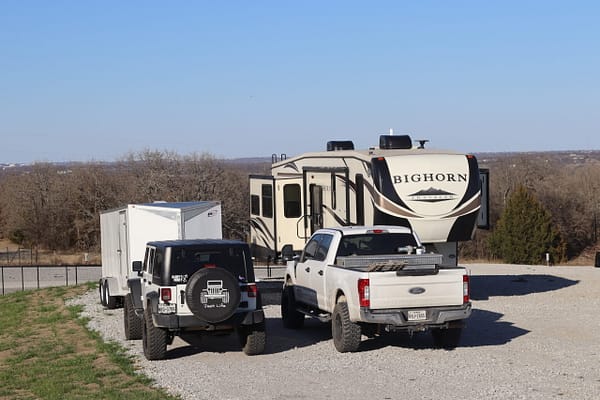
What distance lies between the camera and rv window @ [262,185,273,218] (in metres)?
24.2

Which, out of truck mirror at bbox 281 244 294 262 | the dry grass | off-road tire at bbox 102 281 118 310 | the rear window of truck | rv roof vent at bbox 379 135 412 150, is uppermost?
rv roof vent at bbox 379 135 412 150

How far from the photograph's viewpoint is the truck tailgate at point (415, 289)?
13289mm

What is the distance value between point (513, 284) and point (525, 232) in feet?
115

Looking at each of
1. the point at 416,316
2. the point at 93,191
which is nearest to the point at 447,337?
the point at 416,316

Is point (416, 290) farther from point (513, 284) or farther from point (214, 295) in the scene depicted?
point (513, 284)

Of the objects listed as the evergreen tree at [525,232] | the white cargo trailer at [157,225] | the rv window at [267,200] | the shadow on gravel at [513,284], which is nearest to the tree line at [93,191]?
the evergreen tree at [525,232]

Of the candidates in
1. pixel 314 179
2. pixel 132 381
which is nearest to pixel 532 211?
pixel 314 179

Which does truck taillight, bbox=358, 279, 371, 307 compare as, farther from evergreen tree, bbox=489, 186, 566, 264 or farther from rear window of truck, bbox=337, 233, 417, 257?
evergreen tree, bbox=489, 186, 566, 264

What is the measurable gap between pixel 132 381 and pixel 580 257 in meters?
61.7

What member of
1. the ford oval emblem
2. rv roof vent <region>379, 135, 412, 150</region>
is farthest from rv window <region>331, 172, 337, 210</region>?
the ford oval emblem

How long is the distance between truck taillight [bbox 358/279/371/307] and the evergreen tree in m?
47.1

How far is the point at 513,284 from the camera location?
26.1 metres

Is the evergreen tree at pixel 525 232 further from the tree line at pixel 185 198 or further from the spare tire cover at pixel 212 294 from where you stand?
the spare tire cover at pixel 212 294

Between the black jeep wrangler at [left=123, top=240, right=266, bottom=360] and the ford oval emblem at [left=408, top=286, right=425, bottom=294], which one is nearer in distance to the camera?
the black jeep wrangler at [left=123, top=240, right=266, bottom=360]
